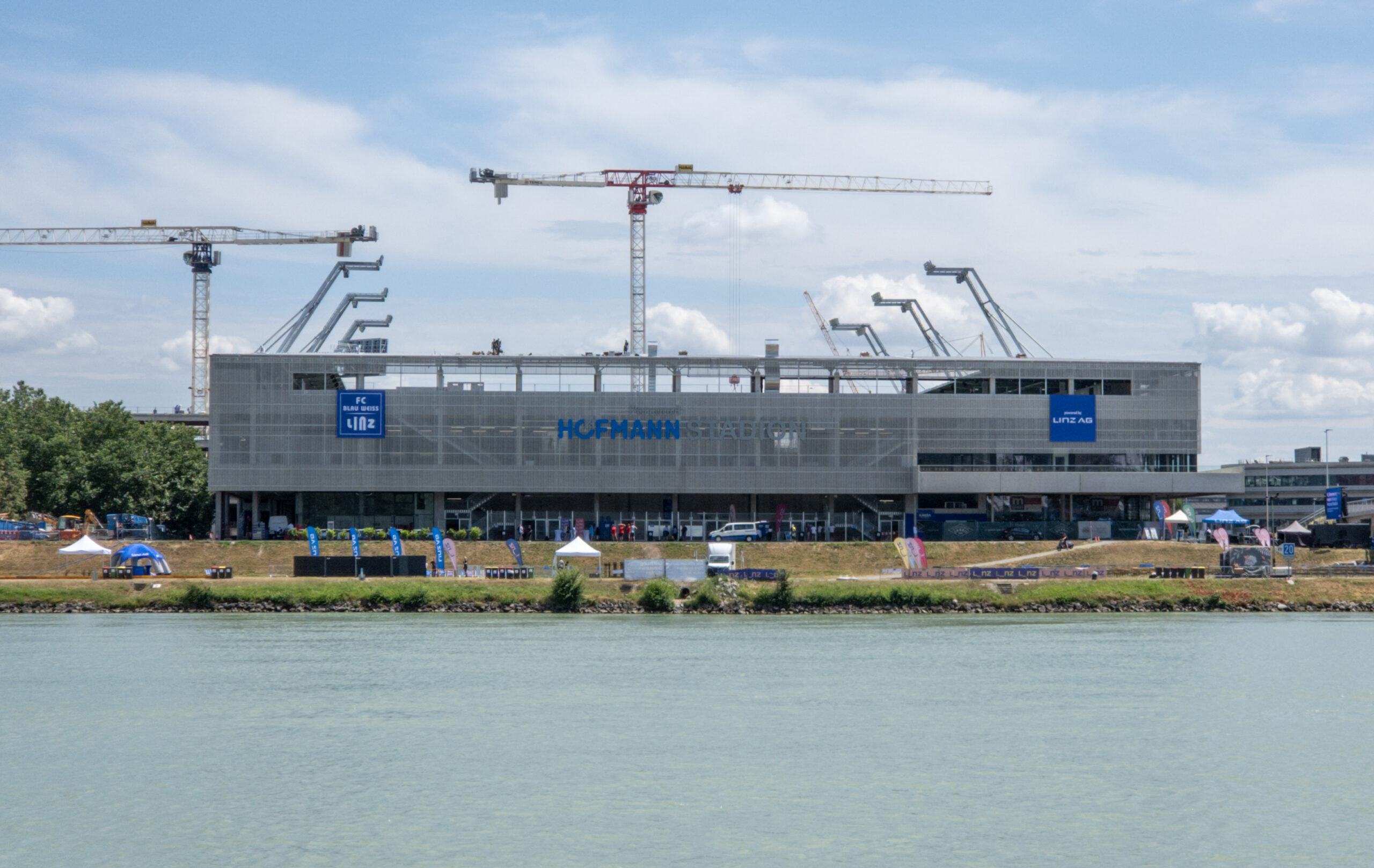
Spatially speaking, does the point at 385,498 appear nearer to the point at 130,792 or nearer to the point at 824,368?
the point at 824,368

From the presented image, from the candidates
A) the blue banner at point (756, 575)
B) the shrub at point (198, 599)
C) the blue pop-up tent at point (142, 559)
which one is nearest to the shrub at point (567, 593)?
the blue banner at point (756, 575)

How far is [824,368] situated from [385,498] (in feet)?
141

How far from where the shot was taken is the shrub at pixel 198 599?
80438mm

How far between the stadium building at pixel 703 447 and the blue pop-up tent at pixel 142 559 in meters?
29.3

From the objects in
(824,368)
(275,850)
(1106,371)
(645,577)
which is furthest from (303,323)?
(275,850)

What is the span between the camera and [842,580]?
87.8m

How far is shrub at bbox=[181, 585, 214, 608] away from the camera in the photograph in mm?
80438

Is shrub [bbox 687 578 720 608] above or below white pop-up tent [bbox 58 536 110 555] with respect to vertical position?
below

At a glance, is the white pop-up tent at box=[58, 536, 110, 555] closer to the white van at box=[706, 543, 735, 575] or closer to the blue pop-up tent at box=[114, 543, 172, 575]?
the blue pop-up tent at box=[114, 543, 172, 575]

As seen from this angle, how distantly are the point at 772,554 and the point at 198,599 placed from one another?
43949 millimetres

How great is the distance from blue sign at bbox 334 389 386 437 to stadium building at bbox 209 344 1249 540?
15 centimetres

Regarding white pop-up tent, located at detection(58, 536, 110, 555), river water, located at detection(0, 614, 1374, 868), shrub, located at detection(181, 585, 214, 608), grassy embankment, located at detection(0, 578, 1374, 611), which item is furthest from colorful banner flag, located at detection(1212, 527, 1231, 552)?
white pop-up tent, located at detection(58, 536, 110, 555)

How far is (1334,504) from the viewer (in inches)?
4756

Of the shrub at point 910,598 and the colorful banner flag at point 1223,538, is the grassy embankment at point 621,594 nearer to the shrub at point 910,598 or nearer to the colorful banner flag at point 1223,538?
the shrub at point 910,598
